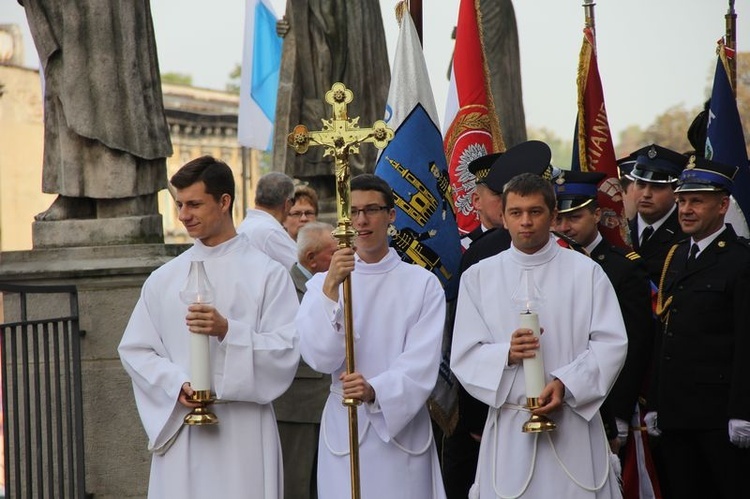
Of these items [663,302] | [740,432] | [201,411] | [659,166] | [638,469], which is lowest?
[638,469]

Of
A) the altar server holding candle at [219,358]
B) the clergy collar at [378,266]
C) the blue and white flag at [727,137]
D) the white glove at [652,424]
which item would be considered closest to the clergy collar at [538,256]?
the clergy collar at [378,266]

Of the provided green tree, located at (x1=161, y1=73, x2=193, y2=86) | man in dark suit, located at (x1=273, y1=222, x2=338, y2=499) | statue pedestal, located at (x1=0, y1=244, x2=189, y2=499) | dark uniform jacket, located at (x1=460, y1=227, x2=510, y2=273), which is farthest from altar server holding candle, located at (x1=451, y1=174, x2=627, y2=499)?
green tree, located at (x1=161, y1=73, x2=193, y2=86)

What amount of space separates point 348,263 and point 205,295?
66 centimetres

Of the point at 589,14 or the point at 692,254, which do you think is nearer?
the point at 692,254

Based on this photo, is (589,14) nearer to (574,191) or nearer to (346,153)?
(574,191)

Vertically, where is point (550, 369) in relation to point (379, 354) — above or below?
below

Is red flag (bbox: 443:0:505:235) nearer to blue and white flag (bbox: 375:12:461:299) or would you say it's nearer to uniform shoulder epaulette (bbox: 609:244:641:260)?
blue and white flag (bbox: 375:12:461:299)

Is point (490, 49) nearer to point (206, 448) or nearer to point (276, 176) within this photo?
point (276, 176)

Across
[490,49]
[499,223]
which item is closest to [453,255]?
[499,223]

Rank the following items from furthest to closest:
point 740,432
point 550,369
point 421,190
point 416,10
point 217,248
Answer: point 416,10
point 421,190
point 740,432
point 217,248
point 550,369

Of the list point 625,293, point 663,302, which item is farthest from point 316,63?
point 625,293

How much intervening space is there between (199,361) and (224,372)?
0.88 feet

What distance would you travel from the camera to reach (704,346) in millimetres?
7172

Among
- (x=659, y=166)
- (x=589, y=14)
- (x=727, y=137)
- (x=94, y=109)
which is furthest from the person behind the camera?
(x=589, y=14)
